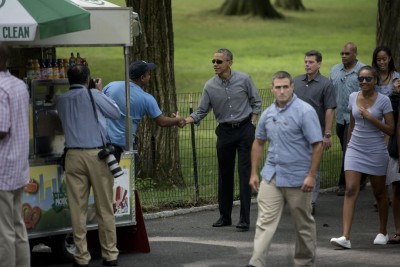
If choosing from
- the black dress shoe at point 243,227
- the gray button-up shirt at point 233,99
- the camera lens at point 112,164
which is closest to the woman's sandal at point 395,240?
the black dress shoe at point 243,227

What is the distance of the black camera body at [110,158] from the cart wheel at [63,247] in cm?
92

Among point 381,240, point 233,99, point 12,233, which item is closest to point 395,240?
point 381,240

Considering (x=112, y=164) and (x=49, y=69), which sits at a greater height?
(x=49, y=69)

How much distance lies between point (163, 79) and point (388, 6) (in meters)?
3.81

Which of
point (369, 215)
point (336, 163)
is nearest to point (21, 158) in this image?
point (369, 215)

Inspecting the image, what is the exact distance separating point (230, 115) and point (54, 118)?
2.61 m

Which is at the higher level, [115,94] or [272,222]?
[115,94]

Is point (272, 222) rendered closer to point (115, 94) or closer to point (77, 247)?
point (77, 247)

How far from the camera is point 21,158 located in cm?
896

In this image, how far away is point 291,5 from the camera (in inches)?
1977

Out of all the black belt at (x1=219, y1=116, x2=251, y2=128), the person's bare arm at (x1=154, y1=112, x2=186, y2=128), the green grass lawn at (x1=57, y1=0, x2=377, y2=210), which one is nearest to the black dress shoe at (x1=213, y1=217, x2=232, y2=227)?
the black belt at (x1=219, y1=116, x2=251, y2=128)

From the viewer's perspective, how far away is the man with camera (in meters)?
10.2

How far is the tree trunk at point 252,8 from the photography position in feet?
153

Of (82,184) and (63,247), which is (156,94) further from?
(82,184)
